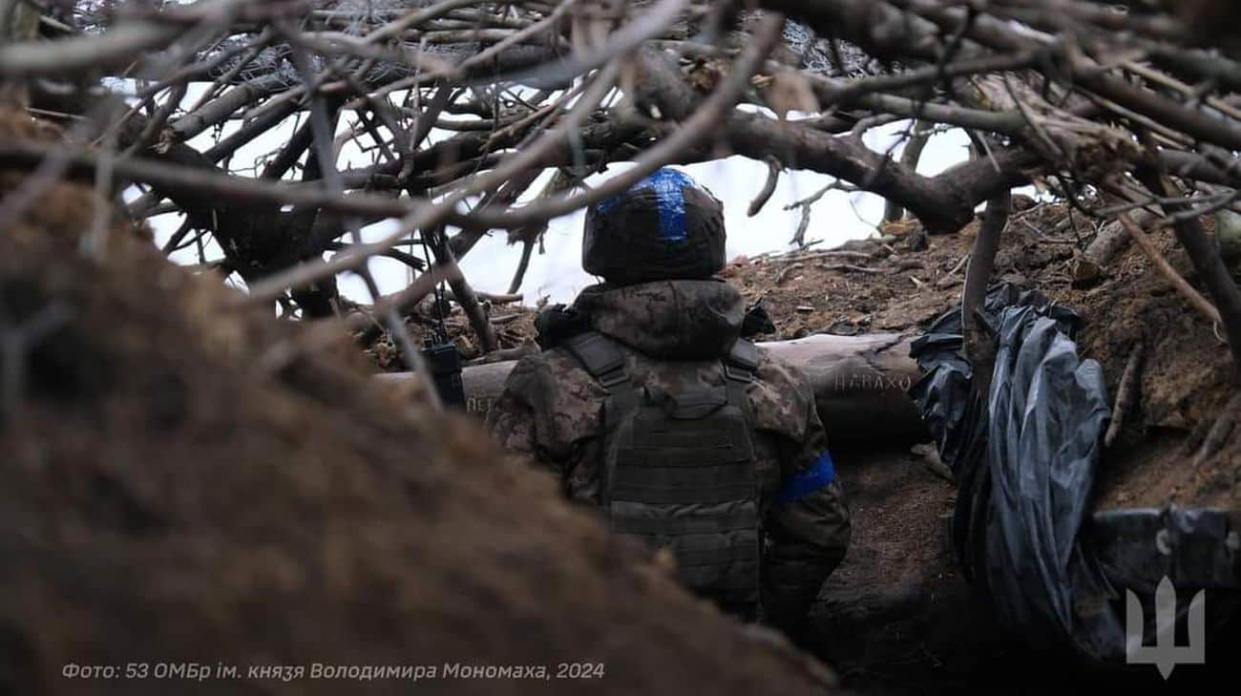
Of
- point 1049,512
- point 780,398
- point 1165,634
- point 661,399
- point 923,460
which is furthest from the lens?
point 923,460

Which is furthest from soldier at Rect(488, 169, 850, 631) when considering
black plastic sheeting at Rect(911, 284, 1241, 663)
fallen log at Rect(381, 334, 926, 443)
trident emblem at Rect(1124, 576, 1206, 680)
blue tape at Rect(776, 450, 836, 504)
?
trident emblem at Rect(1124, 576, 1206, 680)

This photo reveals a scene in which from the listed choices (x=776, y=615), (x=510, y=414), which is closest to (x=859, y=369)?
(x=776, y=615)

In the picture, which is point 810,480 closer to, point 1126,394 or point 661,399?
point 661,399

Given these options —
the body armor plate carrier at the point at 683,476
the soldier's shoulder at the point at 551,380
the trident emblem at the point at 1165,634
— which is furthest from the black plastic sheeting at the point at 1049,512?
the soldier's shoulder at the point at 551,380

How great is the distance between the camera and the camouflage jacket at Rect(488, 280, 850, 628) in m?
4.52

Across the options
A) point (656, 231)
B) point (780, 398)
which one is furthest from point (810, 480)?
point (656, 231)

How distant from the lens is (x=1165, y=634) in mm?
3799

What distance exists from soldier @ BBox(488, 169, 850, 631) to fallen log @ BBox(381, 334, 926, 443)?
787 mm

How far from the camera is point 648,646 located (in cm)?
183

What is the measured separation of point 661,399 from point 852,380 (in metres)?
1.20

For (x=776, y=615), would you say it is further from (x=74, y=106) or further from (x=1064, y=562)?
(x=74, y=106)

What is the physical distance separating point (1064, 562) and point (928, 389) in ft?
3.49

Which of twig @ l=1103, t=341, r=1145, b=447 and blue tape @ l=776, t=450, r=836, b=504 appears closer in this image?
twig @ l=1103, t=341, r=1145, b=447

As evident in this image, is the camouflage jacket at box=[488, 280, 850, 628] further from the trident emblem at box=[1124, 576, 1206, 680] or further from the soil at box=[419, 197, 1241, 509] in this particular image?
the trident emblem at box=[1124, 576, 1206, 680]
